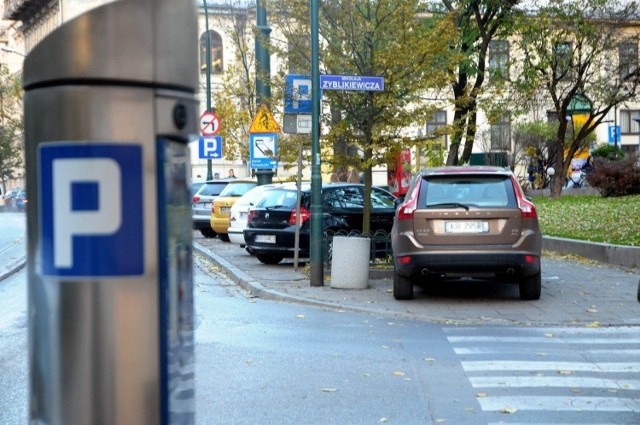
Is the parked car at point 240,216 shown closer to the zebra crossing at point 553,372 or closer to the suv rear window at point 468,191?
the suv rear window at point 468,191

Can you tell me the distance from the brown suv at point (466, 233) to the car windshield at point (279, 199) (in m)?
6.59

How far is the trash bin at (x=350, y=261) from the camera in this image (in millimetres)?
14539

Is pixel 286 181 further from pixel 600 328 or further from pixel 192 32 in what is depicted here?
pixel 192 32

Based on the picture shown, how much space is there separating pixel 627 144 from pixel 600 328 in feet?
230

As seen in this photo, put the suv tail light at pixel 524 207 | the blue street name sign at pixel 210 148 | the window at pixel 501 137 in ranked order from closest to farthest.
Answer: the suv tail light at pixel 524 207, the blue street name sign at pixel 210 148, the window at pixel 501 137

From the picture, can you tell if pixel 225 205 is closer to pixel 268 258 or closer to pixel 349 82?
pixel 268 258

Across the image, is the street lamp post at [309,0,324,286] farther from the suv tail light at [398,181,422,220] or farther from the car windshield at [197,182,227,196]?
the car windshield at [197,182,227,196]

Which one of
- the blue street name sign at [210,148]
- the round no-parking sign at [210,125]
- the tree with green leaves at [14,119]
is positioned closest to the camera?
the tree with green leaves at [14,119]

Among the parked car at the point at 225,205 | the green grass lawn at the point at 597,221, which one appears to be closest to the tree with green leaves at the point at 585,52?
the green grass lawn at the point at 597,221

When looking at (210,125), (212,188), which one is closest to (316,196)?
(210,125)

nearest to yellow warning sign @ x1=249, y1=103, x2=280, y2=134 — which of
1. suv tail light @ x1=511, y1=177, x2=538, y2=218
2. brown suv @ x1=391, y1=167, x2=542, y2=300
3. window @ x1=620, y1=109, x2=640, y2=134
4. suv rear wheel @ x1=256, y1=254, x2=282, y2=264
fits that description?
suv rear wheel @ x1=256, y1=254, x2=282, y2=264

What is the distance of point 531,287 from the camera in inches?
517

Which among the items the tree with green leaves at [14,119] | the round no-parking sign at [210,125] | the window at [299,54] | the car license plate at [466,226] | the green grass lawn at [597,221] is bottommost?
the green grass lawn at [597,221]

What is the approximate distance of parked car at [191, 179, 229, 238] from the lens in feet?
97.1
